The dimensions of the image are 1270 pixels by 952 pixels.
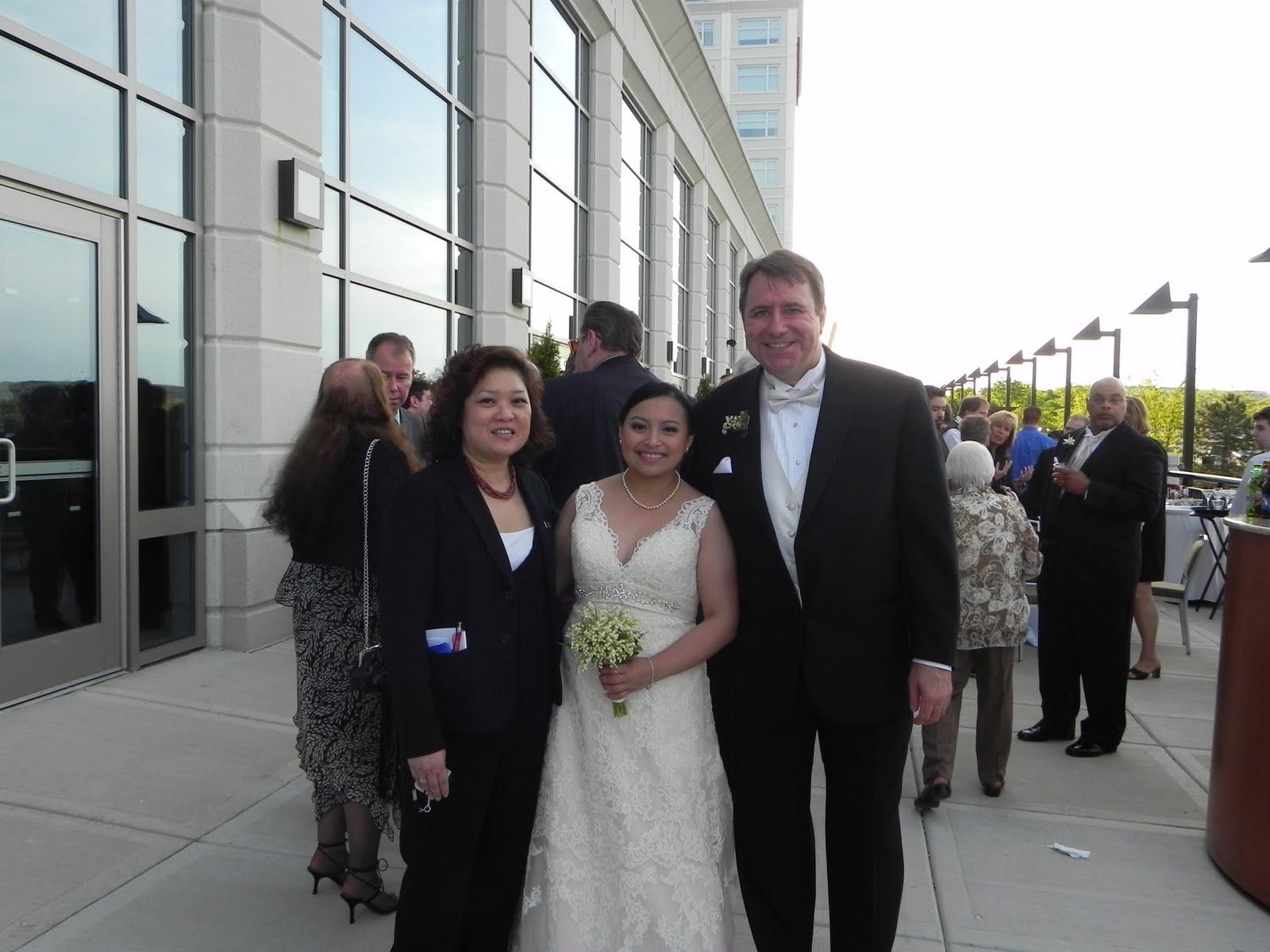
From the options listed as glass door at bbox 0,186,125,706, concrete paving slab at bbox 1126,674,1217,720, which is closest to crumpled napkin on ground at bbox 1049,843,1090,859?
concrete paving slab at bbox 1126,674,1217,720

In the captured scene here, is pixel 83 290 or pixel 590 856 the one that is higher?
pixel 83 290

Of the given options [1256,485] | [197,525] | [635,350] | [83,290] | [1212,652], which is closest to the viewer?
[1256,485]

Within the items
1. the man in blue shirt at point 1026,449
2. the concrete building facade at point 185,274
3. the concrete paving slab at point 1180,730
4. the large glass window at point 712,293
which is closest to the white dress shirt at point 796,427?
the concrete building facade at point 185,274

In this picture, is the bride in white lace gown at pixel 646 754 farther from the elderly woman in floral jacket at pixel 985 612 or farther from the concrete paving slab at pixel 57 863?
the elderly woman in floral jacket at pixel 985 612

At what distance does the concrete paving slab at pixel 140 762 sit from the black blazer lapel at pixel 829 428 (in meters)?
2.85

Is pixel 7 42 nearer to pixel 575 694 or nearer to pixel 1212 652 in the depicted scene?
pixel 575 694

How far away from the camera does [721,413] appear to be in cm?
294

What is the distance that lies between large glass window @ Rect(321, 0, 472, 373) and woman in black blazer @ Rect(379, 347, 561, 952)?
5482mm

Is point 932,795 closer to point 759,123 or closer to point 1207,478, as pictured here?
point 1207,478

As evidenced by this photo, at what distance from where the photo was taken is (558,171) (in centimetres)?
1302

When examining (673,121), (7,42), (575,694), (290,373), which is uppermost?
(673,121)

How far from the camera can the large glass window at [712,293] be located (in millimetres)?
25625

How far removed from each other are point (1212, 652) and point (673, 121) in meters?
14.7

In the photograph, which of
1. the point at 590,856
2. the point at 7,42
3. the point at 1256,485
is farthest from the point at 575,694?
the point at 7,42
